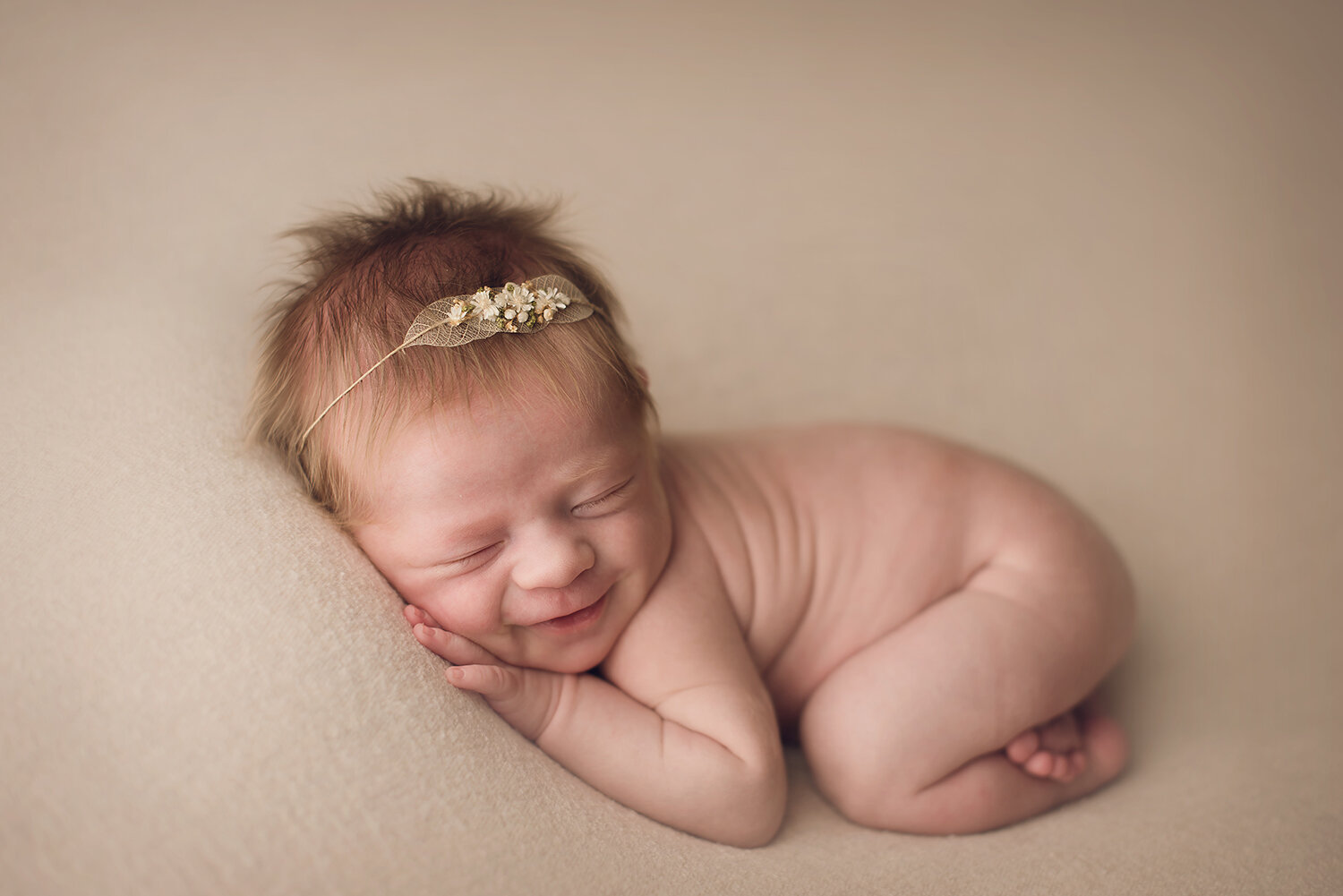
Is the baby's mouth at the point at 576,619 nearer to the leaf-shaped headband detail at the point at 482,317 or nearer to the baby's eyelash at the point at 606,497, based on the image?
the baby's eyelash at the point at 606,497

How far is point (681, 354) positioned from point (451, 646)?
87 cm

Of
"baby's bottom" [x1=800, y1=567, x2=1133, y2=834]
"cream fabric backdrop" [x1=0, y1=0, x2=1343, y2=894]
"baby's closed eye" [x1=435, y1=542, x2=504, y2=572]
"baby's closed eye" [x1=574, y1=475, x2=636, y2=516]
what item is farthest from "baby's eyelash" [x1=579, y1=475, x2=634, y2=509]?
"baby's bottom" [x1=800, y1=567, x2=1133, y2=834]

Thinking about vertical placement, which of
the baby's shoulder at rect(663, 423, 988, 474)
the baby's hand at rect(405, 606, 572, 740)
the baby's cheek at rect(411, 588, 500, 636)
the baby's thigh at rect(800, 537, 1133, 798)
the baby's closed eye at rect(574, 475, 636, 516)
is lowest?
the baby's thigh at rect(800, 537, 1133, 798)

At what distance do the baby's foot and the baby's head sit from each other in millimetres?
533

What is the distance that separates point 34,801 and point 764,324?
137 centimetres

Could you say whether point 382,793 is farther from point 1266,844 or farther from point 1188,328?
point 1188,328

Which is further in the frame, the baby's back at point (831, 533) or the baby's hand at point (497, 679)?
the baby's back at point (831, 533)

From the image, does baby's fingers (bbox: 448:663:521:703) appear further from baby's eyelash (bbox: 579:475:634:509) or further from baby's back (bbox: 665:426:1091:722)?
baby's back (bbox: 665:426:1091:722)

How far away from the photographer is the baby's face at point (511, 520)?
0.97 m

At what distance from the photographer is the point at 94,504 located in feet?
2.94

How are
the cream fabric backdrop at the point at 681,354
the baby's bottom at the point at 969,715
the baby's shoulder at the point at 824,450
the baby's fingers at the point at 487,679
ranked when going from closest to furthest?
the cream fabric backdrop at the point at 681,354
the baby's fingers at the point at 487,679
the baby's bottom at the point at 969,715
the baby's shoulder at the point at 824,450

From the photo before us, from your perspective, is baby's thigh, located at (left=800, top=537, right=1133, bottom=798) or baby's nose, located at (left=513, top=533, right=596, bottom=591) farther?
baby's thigh, located at (left=800, top=537, right=1133, bottom=798)

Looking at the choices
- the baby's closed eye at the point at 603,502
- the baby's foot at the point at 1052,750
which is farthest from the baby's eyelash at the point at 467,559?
the baby's foot at the point at 1052,750

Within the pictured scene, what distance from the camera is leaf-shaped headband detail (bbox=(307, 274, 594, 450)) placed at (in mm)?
984
